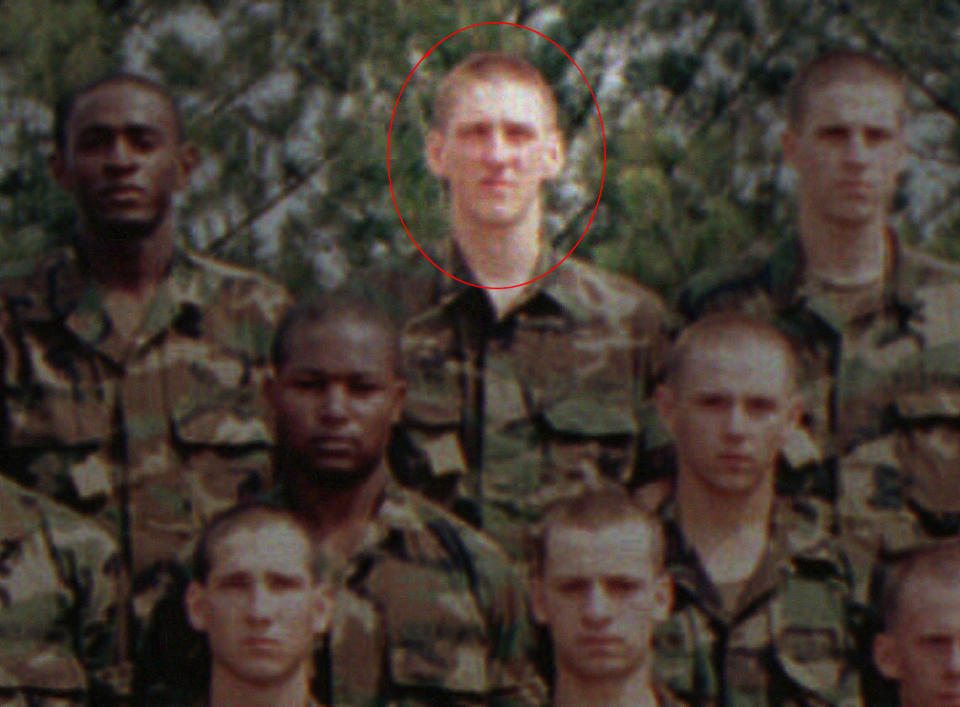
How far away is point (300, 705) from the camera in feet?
11.7

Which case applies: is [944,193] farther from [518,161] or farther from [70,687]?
[70,687]

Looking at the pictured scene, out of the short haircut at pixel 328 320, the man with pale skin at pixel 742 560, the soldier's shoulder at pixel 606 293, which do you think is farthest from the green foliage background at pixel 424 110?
the man with pale skin at pixel 742 560

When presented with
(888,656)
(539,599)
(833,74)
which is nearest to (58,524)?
(539,599)

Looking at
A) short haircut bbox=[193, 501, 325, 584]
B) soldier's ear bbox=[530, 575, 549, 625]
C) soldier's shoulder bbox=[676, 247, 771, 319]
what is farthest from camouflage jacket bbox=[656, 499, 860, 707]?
short haircut bbox=[193, 501, 325, 584]

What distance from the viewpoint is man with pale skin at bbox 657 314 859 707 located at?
3.68 metres

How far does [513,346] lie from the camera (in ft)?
13.2

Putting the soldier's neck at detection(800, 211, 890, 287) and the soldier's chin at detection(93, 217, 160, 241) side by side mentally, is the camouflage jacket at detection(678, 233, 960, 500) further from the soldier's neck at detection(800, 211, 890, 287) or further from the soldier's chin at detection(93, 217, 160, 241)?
the soldier's chin at detection(93, 217, 160, 241)

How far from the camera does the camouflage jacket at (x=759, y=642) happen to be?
3.67 meters

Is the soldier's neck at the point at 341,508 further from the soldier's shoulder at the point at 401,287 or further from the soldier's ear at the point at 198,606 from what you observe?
the soldier's shoulder at the point at 401,287

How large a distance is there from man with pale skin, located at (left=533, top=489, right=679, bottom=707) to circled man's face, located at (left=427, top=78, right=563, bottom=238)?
621 mm

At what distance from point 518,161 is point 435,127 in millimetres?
198

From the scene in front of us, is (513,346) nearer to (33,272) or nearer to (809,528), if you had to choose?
(809,528)

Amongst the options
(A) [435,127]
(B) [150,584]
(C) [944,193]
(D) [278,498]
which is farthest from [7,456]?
(C) [944,193]

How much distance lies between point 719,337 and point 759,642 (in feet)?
1.66
